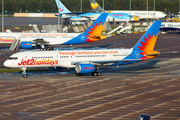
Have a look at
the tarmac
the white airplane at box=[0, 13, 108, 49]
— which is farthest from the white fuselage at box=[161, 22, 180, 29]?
the tarmac

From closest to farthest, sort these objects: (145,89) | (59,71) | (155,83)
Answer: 1. (145,89)
2. (155,83)
3. (59,71)

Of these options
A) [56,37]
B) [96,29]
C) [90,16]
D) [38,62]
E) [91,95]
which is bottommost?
[91,95]

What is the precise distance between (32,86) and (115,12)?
138 m

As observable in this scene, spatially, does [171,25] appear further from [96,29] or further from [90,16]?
[96,29]

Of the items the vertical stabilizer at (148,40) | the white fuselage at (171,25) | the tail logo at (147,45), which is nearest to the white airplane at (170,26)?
the white fuselage at (171,25)

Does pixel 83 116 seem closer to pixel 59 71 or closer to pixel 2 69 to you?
pixel 59 71

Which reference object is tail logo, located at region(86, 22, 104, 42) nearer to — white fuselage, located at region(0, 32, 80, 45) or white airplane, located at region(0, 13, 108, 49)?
white airplane, located at region(0, 13, 108, 49)

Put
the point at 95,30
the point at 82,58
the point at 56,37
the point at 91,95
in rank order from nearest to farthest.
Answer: the point at 91,95 < the point at 82,58 < the point at 95,30 < the point at 56,37

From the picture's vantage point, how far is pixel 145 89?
44.1 meters

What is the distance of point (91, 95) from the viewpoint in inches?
1606

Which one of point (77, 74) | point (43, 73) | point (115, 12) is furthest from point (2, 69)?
point (115, 12)

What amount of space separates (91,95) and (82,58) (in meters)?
13.8

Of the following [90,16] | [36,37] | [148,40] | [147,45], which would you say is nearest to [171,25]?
[90,16]

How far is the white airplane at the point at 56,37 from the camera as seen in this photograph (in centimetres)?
8712
